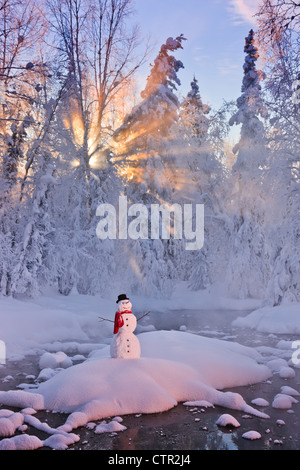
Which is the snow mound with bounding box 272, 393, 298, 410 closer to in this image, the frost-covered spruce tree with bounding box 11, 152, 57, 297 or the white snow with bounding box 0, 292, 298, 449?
the white snow with bounding box 0, 292, 298, 449

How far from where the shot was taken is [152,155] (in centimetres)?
2305

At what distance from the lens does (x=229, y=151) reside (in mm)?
36594

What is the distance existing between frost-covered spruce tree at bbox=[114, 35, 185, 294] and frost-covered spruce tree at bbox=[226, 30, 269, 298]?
3.88 m

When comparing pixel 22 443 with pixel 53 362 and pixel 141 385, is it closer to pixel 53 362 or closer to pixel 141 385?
pixel 141 385

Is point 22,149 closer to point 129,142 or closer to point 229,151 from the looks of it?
point 129,142

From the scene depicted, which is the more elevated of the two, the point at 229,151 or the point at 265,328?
the point at 229,151

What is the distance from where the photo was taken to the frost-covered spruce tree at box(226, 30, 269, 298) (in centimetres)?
2389

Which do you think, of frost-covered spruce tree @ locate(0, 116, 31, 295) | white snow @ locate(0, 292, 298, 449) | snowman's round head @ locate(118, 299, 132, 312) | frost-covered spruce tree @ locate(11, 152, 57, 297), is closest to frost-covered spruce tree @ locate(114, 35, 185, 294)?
frost-covered spruce tree @ locate(11, 152, 57, 297)

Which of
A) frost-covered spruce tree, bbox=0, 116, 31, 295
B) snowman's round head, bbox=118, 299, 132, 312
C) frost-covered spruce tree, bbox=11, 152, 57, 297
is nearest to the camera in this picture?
snowman's round head, bbox=118, 299, 132, 312

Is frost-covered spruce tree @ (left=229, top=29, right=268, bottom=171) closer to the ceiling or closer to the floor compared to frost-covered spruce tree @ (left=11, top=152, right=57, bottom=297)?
closer to the ceiling

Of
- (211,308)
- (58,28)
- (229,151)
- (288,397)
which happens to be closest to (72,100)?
(58,28)

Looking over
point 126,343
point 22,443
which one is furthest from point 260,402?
point 22,443

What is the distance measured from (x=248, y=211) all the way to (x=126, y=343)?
18160 millimetres
